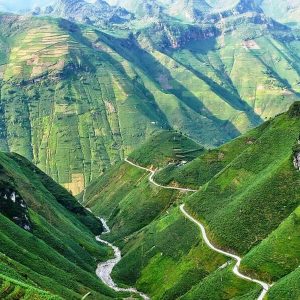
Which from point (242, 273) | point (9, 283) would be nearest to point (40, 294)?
point (9, 283)

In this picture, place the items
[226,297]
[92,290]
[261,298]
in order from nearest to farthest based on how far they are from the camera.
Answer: [261,298] → [226,297] → [92,290]

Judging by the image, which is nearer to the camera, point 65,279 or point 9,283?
point 9,283

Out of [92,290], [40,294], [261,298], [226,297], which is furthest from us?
[92,290]

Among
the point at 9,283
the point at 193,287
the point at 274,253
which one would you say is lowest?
the point at 193,287

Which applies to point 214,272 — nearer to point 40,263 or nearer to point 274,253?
point 274,253

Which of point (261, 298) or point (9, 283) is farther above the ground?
point (9, 283)

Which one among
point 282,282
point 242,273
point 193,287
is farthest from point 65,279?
point 282,282

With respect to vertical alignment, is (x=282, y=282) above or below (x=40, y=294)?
below

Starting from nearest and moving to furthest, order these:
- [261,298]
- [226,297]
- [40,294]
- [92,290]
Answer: [40,294] → [261,298] → [226,297] → [92,290]

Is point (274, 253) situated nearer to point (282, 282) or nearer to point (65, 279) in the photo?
point (282, 282)
